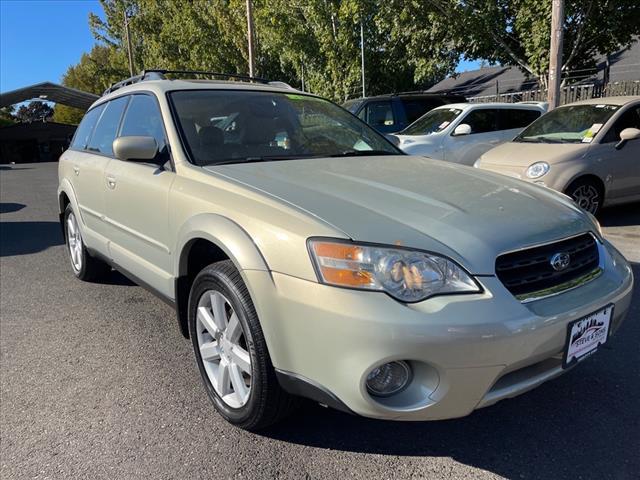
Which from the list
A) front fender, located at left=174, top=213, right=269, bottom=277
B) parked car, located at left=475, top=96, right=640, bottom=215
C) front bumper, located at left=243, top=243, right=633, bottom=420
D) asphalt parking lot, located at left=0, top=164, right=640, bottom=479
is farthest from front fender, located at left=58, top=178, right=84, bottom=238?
parked car, located at left=475, top=96, right=640, bottom=215

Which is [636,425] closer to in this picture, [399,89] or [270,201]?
[270,201]

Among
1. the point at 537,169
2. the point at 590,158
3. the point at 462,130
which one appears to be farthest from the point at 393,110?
the point at 590,158

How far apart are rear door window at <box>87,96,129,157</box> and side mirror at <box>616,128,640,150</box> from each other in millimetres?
5705

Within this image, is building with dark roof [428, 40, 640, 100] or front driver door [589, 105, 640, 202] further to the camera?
building with dark roof [428, 40, 640, 100]

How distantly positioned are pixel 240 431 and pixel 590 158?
5539 mm

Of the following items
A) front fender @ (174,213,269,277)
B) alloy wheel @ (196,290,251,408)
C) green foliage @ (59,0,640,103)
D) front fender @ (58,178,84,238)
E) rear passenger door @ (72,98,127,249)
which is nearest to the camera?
front fender @ (174,213,269,277)

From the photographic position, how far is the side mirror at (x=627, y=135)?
6301 mm

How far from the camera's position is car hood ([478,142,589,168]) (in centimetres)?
621

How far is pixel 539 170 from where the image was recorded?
618cm

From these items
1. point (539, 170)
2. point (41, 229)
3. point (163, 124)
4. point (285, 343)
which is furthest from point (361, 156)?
point (41, 229)

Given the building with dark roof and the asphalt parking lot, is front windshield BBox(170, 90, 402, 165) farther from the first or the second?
the building with dark roof

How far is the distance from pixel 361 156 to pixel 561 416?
6.04ft

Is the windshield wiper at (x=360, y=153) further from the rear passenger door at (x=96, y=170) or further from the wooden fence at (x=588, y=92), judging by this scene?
the wooden fence at (x=588, y=92)

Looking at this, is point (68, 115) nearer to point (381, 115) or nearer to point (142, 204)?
point (381, 115)
